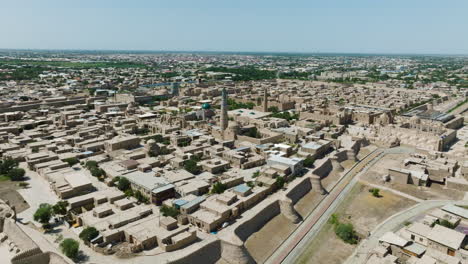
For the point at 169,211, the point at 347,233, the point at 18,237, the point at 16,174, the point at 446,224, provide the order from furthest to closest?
the point at 16,174
the point at 446,224
the point at 347,233
the point at 169,211
the point at 18,237

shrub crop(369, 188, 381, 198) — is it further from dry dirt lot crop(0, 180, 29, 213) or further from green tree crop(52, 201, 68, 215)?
dry dirt lot crop(0, 180, 29, 213)

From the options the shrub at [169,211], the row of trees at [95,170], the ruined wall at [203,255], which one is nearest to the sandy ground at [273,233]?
the ruined wall at [203,255]

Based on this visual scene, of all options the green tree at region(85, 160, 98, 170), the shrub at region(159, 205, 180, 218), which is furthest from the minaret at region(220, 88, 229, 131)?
the shrub at region(159, 205, 180, 218)

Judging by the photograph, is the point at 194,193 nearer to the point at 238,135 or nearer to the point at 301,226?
the point at 301,226

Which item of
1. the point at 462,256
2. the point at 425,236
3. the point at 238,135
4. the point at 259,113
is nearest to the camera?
→ the point at 462,256

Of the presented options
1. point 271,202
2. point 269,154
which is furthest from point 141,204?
point 269,154

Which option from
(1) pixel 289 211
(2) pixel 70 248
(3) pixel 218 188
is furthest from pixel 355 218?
(2) pixel 70 248

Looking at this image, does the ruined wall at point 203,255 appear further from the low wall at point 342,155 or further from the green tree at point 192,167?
the low wall at point 342,155

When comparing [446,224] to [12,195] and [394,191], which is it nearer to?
[394,191]
